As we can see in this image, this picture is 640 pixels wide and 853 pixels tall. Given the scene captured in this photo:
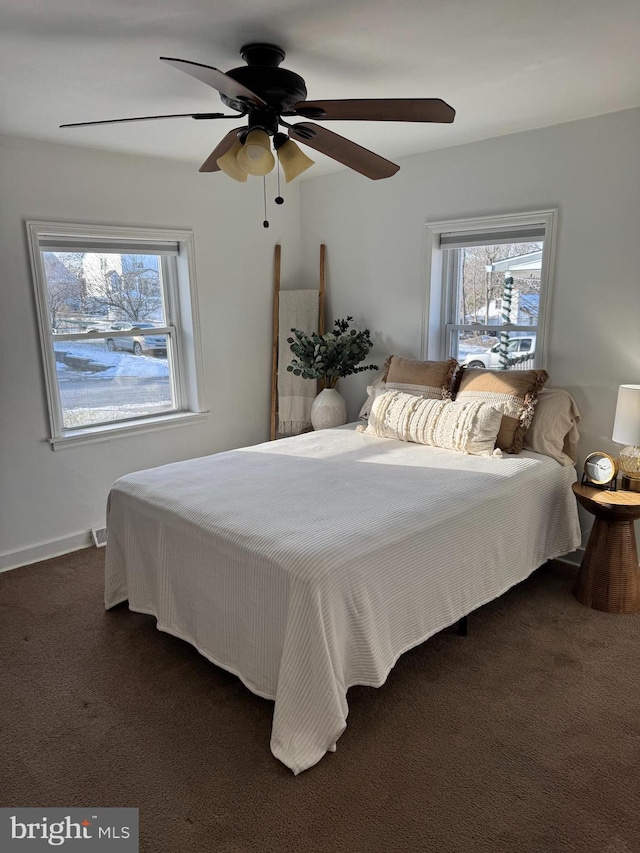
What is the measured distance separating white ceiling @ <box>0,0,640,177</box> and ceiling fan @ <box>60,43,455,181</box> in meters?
0.10

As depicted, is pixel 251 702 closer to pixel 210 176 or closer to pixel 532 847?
pixel 532 847

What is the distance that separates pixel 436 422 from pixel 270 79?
193 centimetres

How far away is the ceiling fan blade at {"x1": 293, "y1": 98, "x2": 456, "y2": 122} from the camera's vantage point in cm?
202

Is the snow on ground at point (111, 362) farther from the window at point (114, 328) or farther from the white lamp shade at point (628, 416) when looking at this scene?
the white lamp shade at point (628, 416)

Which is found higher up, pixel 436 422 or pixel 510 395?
pixel 510 395

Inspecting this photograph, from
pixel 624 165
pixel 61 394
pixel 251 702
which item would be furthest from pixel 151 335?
pixel 624 165

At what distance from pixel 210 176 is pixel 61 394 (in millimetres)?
1785

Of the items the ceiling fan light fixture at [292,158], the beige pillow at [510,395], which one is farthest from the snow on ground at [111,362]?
the beige pillow at [510,395]

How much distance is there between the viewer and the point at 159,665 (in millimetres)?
2602

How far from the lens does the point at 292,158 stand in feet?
8.08

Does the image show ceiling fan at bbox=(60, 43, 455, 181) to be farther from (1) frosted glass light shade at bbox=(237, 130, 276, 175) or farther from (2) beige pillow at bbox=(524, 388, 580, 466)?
(2) beige pillow at bbox=(524, 388, 580, 466)

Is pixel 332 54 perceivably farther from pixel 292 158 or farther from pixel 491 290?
pixel 491 290

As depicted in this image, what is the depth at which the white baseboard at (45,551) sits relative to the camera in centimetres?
356

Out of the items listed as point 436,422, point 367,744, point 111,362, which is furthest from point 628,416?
point 111,362
